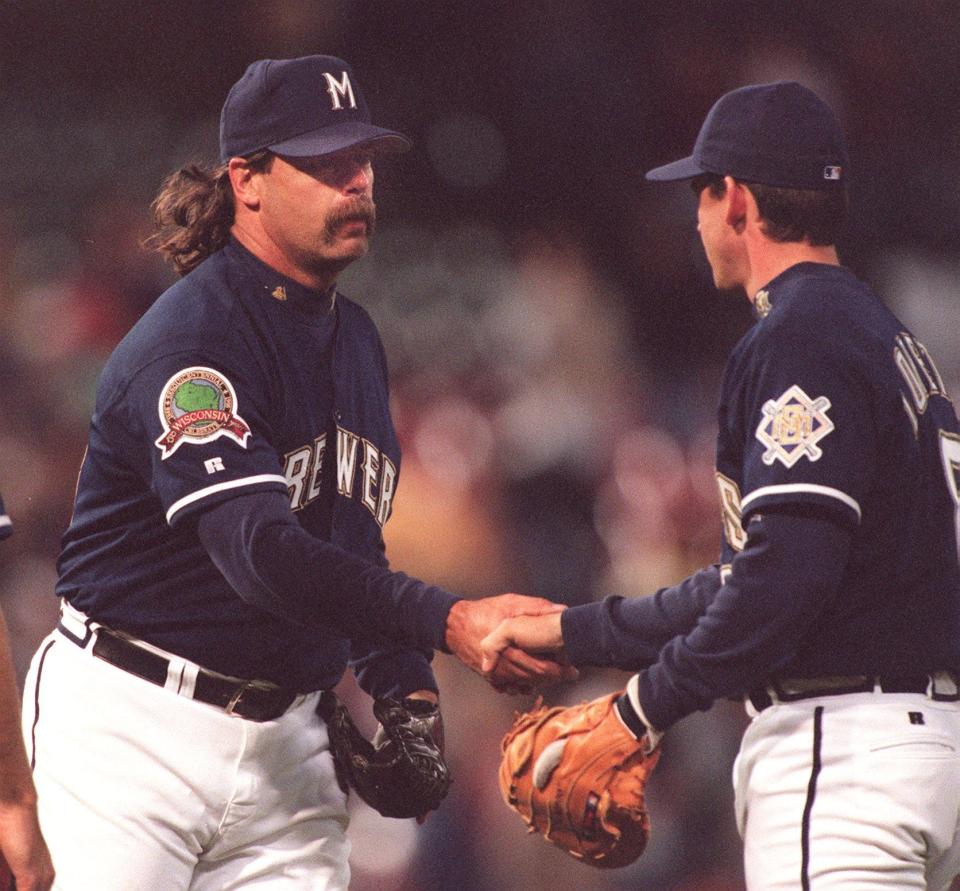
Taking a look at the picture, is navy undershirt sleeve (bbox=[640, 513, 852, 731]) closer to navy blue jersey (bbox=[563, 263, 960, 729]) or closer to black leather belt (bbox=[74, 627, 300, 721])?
navy blue jersey (bbox=[563, 263, 960, 729])

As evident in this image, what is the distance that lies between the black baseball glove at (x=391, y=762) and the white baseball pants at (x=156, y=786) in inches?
5.1

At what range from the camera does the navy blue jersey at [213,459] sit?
2467 millimetres

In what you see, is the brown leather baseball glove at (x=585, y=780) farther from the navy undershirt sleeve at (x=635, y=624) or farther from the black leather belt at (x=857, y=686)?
the black leather belt at (x=857, y=686)

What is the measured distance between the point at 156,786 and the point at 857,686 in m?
1.23

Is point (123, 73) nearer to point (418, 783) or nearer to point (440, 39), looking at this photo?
point (440, 39)

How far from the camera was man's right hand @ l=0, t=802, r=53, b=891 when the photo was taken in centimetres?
192

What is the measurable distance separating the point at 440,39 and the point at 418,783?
4095 mm

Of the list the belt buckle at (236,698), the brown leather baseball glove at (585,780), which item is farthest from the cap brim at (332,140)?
the brown leather baseball glove at (585,780)

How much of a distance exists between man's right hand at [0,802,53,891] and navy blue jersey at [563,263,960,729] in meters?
1.04

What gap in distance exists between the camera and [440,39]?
6.10m

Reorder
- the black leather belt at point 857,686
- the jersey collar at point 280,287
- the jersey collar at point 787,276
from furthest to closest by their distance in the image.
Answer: the jersey collar at point 280,287
the jersey collar at point 787,276
the black leather belt at point 857,686

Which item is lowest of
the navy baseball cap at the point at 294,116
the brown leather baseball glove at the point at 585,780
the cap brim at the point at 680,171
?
the brown leather baseball glove at the point at 585,780

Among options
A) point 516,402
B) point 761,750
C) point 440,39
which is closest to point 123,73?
point 440,39

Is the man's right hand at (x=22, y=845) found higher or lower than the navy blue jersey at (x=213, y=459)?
lower
